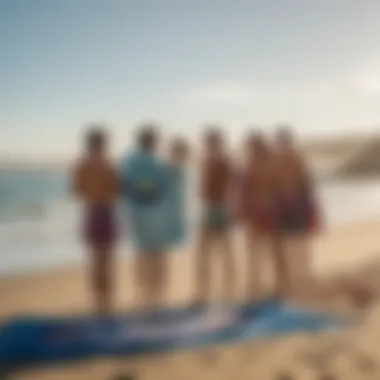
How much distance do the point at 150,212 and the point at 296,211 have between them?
337mm

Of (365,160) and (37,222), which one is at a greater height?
(365,160)

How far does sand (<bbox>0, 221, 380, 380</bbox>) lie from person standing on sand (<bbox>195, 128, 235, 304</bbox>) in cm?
3

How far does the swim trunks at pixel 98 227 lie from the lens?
1535 mm

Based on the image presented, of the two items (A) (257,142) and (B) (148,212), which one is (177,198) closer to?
(B) (148,212)

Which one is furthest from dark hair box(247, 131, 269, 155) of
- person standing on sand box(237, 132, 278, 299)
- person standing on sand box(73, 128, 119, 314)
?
person standing on sand box(73, 128, 119, 314)

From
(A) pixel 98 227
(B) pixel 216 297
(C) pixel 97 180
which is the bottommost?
(B) pixel 216 297

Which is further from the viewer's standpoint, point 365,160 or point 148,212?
point 365,160

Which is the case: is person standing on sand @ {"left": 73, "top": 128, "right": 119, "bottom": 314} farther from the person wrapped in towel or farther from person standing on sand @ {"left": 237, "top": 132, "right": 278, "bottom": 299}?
person standing on sand @ {"left": 237, "top": 132, "right": 278, "bottom": 299}

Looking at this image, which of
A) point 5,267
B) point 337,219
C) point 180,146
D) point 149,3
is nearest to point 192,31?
point 149,3

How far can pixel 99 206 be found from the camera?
1548 millimetres

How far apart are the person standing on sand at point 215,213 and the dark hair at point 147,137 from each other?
0.38 feet

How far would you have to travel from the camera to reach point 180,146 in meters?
1.58

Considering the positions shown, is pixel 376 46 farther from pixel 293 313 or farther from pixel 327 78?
pixel 293 313

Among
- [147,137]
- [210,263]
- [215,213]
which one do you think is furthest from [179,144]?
[210,263]
